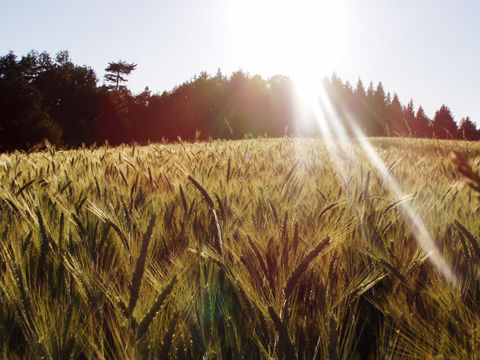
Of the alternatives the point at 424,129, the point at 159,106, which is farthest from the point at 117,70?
the point at 424,129

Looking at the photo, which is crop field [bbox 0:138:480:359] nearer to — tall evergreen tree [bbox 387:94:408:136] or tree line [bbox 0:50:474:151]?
tree line [bbox 0:50:474:151]

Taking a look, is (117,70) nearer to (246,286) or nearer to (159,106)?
(159,106)

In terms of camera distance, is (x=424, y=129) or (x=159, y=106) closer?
(x=424, y=129)

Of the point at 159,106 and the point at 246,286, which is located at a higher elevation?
the point at 159,106

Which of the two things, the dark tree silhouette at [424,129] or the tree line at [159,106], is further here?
the tree line at [159,106]

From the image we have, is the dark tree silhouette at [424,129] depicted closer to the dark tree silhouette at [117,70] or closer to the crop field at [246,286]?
the crop field at [246,286]

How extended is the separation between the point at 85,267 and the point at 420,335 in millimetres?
721

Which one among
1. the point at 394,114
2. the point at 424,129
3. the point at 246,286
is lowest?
the point at 246,286

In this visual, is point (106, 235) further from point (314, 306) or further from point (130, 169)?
point (130, 169)

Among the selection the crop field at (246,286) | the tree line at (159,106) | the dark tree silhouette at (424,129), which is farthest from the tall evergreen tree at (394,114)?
the crop field at (246,286)

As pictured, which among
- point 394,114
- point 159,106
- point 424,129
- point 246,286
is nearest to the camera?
point 246,286

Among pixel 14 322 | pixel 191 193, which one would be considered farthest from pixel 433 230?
pixel 14 322

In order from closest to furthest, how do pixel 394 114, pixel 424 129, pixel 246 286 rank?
1. pixel 246 286
2. pixel 424 129
3. pixel 394 114

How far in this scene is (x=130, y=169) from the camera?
1.97 meters
